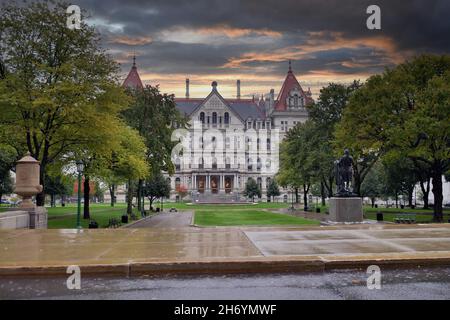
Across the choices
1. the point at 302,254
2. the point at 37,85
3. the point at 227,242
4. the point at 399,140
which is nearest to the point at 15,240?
the point at 227,242

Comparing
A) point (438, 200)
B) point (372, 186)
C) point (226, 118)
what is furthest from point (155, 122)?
point (226, 118)

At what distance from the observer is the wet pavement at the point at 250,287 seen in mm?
6797

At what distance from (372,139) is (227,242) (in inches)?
1164

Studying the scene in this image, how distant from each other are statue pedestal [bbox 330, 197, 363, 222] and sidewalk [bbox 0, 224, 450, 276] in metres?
7.45

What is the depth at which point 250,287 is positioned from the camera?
7.31 meters

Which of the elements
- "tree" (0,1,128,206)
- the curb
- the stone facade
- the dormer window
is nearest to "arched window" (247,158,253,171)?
the stone facade

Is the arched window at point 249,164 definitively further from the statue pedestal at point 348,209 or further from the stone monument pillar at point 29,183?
the stone monument pillar at point 29,183

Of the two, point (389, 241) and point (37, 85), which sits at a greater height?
point (37, 85)

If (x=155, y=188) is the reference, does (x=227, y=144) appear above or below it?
above

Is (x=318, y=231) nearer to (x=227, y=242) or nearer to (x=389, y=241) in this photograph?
(x=389, y=241)

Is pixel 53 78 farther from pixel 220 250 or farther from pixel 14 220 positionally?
pixel 220 250

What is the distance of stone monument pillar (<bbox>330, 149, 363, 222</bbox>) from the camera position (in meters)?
22.2

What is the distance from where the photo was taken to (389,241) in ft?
37.8

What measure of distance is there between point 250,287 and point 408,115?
1233 inches
